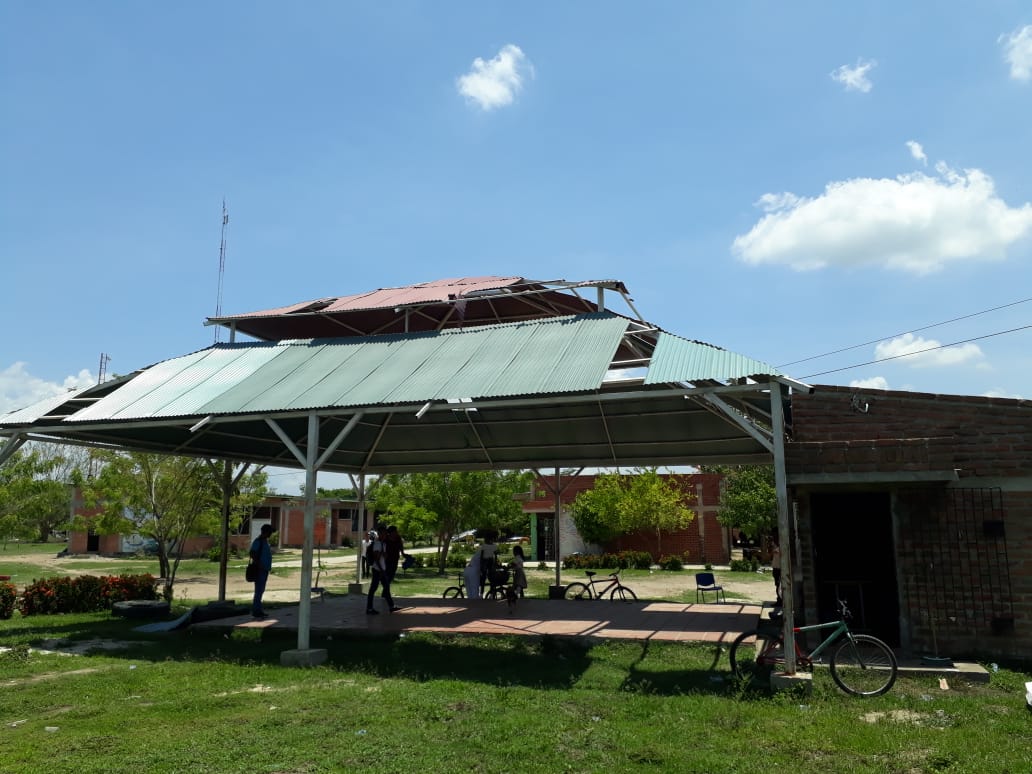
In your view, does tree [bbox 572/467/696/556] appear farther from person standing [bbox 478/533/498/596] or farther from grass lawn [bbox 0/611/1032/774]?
grass lawn [bbox 0/611/1032/774]

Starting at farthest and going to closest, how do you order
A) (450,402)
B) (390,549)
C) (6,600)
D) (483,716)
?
(6,600)
(390,549)
(450,402)
(483,716)

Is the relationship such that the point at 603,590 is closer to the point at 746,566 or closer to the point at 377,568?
the point at 377,568

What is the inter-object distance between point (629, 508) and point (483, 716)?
28823 millimetres

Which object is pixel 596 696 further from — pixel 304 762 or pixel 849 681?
pixel 304 762

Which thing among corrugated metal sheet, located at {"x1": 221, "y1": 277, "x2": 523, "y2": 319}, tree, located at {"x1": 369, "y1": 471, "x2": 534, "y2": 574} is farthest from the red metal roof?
tree, located at {"x1": 369, "y1": 471, "x2": 534, "y2": 574}

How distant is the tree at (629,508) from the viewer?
3619cm

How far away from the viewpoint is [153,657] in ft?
38.2

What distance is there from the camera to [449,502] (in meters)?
31.8

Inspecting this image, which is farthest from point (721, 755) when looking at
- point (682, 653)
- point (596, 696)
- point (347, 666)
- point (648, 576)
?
point (648, 576)

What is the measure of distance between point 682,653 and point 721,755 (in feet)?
15.3

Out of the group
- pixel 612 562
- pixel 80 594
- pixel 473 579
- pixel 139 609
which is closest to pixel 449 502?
pixel 612 562

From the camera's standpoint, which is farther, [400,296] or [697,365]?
[400,296]

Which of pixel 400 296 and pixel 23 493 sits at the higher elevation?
pixel 400 296

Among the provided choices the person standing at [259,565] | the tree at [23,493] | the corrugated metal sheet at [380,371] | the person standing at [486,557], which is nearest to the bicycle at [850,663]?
the corrugated metal sheet at [380,371]
